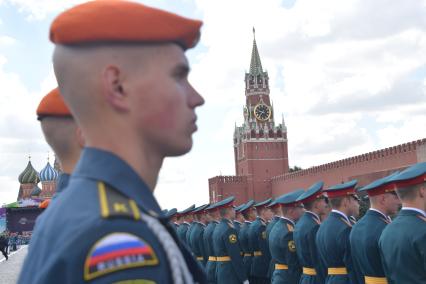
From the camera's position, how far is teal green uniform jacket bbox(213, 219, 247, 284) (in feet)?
29.9

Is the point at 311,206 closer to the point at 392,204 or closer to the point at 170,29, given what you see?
the point at 392,204

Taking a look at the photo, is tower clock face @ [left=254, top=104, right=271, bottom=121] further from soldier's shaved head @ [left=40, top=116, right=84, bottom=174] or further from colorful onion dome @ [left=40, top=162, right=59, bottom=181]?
soldier's shaved head @ [left=40, top=116, right=84, bottom=174]

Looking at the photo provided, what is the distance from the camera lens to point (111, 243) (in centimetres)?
93

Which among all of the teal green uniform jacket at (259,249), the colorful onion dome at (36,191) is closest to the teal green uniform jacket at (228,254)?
the teal green uniform jacket at (259,249)

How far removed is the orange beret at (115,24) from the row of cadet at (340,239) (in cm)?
73

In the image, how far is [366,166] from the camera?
34938 millimetres

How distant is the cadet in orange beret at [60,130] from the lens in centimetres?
263

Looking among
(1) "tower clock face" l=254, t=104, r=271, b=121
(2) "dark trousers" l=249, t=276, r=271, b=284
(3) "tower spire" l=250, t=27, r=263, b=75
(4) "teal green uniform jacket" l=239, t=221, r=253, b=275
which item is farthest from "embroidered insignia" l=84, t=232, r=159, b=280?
(3) "tower spire" l=250, t=27, r=263, b=75

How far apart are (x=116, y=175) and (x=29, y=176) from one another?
6617 centimetres

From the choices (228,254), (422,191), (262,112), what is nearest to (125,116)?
(422,191)

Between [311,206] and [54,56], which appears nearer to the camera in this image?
[54,56]

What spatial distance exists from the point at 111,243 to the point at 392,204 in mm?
4284

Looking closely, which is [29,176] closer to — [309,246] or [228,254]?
[228,254]

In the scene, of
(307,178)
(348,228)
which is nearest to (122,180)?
(348,228)
